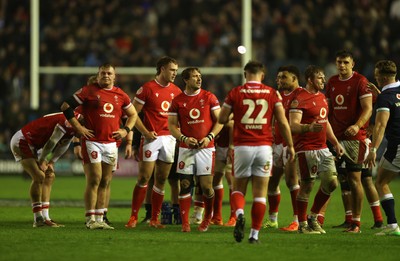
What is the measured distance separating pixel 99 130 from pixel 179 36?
51.0 ft

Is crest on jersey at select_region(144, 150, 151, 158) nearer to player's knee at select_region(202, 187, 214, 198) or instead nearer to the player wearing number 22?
player's knee at select_region(202, 187, 214, 198)

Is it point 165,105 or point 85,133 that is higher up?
point 165,105

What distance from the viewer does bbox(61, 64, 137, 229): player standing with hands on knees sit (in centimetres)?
1355

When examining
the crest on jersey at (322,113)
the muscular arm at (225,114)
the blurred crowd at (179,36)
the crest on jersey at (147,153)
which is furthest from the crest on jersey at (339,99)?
the blurred crowd at (179,36)

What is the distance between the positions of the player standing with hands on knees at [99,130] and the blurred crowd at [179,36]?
1227 cm

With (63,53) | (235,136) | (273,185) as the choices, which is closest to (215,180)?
(273,185)

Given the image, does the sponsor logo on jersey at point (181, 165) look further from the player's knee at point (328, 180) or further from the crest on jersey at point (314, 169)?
the player's knee at point (328, 180)

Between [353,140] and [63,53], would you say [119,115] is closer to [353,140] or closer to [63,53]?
[353,140]

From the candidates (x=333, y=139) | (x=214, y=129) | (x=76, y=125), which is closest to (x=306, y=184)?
(x=333, y=139)

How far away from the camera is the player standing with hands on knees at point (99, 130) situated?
13.6 metres

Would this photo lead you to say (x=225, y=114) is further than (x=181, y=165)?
No

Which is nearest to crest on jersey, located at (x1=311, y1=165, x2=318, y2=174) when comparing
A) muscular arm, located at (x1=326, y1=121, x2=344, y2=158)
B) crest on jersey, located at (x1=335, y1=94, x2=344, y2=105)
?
muscular arm, located at (x1=326, y1=121, x2=344, y2=158)

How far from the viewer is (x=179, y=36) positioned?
28969 mm

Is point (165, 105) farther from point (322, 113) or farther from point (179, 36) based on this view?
point (179, 36)
